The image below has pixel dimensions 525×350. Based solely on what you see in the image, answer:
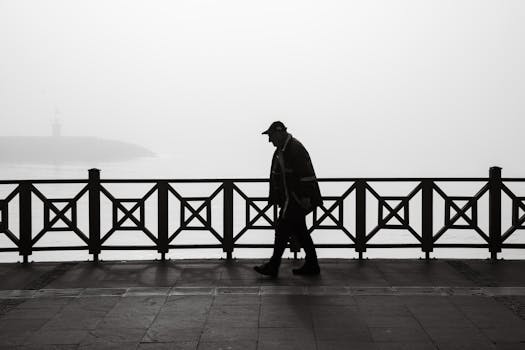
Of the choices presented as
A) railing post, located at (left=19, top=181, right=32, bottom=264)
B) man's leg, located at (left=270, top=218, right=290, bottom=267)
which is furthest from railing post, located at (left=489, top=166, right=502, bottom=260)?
railing post, located at (left=19, top=181, right=32, bottom=264)

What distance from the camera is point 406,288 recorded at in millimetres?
7305

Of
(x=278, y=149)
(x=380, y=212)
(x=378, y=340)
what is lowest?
(x=378, y=340)

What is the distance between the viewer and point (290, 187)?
7805 mm

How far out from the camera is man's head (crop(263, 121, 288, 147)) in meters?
7.72

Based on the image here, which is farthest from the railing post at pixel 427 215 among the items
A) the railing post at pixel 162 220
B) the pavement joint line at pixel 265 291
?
the railing post at pixel 162 220

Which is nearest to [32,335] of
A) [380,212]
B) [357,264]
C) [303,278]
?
[303,278]

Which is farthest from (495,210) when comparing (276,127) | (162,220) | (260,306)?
(162,220)

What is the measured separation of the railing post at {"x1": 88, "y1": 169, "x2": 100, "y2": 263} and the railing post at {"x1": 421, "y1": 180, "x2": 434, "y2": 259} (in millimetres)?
4672

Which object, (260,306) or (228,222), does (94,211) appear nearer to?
(228,222)

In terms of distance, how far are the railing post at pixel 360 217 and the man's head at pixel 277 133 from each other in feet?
6.12

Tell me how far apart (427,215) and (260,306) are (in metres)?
3.84

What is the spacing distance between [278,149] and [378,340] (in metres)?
3.10

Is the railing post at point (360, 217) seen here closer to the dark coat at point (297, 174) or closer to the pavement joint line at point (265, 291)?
the dark coat at point (297, 174)

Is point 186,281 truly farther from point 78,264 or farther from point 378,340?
point 378,340
